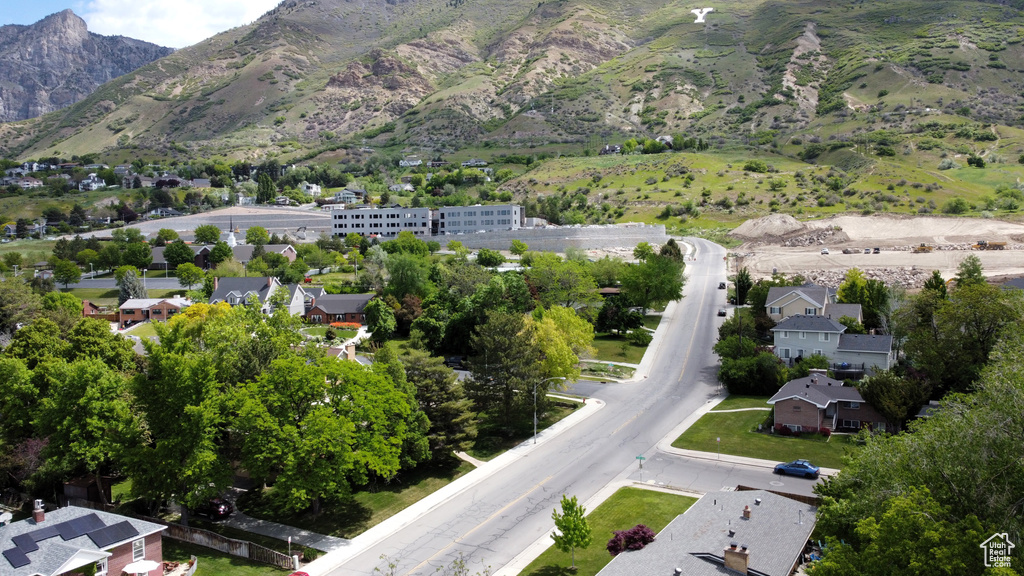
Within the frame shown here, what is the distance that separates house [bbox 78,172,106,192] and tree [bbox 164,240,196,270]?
8420cm

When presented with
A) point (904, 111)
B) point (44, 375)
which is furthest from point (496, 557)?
point (904, 111)

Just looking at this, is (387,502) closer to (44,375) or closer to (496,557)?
(496,557)

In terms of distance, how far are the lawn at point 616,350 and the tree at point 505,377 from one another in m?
15.0

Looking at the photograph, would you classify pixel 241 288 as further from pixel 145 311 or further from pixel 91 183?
pixel 91 183

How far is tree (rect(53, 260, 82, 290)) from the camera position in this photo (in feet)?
316

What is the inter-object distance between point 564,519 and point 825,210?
111186mm

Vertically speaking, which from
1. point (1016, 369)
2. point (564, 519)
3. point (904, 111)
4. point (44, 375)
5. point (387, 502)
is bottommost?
point (387, 502)

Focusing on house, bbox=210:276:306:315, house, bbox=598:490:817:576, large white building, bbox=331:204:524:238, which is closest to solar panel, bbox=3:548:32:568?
house, bbox=598:490:817:576

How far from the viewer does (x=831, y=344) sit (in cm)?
5475

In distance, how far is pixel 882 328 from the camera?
6144 centimetres

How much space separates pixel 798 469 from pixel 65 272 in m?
95.9

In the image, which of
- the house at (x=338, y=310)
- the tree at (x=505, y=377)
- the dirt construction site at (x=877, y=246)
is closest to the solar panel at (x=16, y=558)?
the tree at (x=505, y=377)

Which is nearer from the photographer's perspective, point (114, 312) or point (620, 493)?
point (620, 493)

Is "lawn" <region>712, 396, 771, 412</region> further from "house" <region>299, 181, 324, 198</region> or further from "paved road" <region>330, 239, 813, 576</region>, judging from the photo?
"house" <region>299, 181, 324, 198</region>
